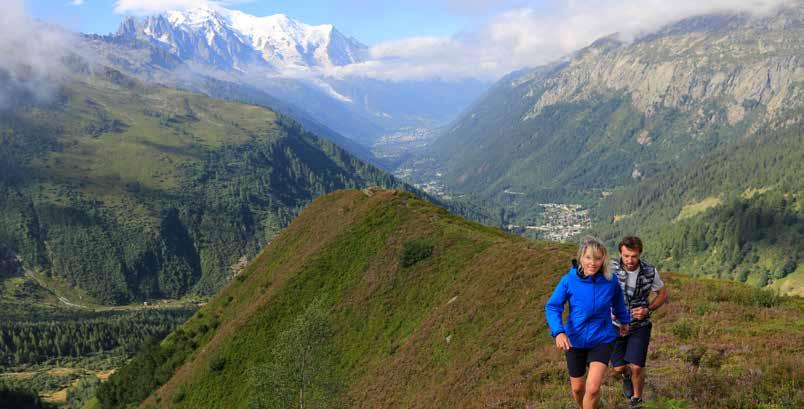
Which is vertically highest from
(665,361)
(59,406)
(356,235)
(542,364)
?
(665,361)

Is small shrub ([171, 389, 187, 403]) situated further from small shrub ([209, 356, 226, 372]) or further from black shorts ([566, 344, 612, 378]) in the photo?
black shorts ([566, 344, 612, 378])

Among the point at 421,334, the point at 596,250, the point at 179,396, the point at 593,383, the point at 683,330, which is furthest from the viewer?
the point at 179,396

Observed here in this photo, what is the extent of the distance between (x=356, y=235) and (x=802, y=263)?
21259 centimetres

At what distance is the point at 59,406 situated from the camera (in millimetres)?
165875

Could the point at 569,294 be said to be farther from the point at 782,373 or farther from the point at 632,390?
the point at 782,373

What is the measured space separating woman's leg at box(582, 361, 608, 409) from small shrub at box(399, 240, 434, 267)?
165ft

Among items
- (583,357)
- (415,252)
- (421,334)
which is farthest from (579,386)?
(415,252)

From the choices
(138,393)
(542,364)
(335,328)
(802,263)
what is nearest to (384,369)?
(335,328)

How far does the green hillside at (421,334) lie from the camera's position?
18.0m

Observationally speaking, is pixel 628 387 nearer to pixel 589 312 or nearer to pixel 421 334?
pixel 589 312

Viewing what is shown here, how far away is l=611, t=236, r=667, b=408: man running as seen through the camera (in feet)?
45.5

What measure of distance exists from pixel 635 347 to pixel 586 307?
306 cm

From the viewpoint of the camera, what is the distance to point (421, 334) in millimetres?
47062

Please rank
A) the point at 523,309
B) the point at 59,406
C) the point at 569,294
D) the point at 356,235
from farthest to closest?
the point at 59,406
the point at 356,235
the point at 523,309
the point at 569,294
